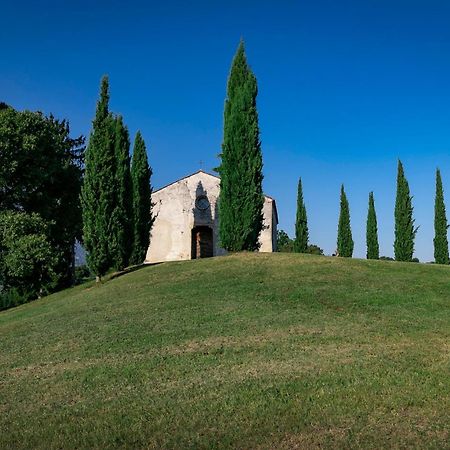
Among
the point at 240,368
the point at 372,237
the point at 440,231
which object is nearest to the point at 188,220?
the point at 372,237

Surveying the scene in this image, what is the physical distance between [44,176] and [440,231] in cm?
3205

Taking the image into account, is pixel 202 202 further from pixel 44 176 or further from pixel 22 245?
pixel 22 245

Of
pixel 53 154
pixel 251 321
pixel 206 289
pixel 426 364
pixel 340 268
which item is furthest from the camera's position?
pixel 53 154

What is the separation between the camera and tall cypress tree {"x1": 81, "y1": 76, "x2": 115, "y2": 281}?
26.1 m

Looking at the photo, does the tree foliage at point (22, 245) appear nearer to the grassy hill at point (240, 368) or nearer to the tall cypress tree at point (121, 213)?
the tall cypress tree at point (121, 213)

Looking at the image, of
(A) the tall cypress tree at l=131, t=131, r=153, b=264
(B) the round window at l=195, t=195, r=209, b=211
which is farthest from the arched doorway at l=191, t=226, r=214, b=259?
(A) the tall cypress tree at l=131, t=131, r=153, b=264

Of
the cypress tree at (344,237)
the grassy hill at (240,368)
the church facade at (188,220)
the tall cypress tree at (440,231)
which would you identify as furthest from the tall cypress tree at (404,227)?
the grassy hill at (240,368)

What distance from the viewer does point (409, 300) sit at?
1616 cm

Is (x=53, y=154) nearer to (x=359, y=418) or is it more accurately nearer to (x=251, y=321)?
(x=251, y=321)

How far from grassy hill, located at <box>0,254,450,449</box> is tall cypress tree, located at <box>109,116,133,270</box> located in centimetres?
705

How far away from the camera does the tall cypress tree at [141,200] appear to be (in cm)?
3481

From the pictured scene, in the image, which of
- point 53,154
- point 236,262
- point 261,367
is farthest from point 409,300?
point 53,154

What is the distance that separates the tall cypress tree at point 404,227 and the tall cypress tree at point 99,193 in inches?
1018

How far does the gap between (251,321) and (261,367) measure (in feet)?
12.5
